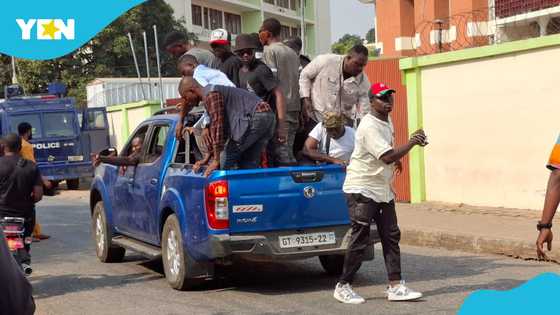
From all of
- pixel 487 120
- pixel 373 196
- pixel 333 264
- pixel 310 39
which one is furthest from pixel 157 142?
pixel 310 39

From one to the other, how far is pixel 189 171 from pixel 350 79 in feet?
6.72

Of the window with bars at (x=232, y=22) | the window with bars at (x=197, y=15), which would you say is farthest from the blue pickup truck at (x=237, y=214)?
the window with bars at (x=232, y=22)

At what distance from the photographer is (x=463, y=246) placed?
35.5 ft

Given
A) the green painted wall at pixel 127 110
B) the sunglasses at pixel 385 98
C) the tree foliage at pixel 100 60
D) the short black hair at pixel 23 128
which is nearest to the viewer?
the sunglasses at pixel 385 98

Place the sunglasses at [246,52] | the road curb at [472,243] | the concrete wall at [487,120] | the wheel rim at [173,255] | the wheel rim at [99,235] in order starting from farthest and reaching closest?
the concrete wall at [487,120] < the wheel rim at [99,235] < the road curb at [472,243] < the sunglasses at [246,52] < the wheel rim at [173,255]

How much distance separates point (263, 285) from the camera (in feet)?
29.1

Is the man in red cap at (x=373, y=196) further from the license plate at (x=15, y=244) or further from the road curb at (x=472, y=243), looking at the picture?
the license plate at (x=15, y=244)

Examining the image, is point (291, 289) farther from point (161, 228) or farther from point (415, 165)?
point (415, 165)

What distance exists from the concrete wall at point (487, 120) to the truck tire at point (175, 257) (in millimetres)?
5946

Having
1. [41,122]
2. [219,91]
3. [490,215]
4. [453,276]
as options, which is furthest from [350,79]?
[41,122]

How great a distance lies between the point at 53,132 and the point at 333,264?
1714 cm

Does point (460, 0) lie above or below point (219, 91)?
above

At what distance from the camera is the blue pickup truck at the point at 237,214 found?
7.89 meters

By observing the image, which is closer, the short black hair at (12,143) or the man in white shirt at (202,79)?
the man in white shirt at (202,79)
